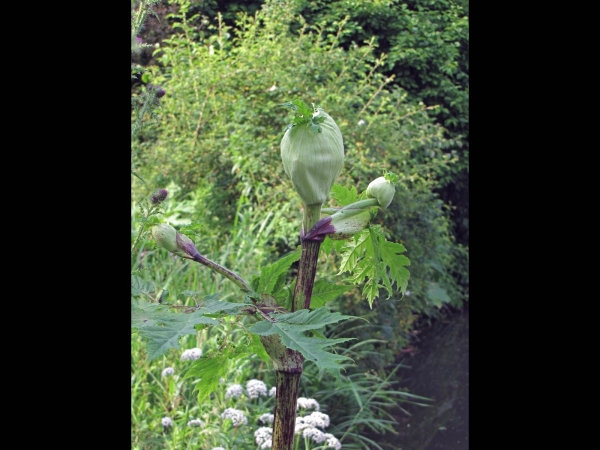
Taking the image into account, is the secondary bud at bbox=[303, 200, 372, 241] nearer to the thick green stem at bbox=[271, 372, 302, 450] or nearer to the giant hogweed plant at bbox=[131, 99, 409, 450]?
the giant hogweed plant at bbox=[131, 99, 409, 450]

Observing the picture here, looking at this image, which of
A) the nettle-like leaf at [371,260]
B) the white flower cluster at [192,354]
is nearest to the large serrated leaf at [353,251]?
the nettle-like leaf at [371,260]

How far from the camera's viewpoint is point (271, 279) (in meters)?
0.48

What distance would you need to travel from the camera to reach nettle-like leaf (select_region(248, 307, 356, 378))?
0.38 m

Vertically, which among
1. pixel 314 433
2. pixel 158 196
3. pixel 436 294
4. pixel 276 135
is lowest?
pixel 436 294

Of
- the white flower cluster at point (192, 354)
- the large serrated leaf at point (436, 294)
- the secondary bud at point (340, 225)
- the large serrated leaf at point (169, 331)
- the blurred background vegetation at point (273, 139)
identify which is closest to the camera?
the large serrated leaf at point (169, 331)

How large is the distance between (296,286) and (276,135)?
2160 millimetres

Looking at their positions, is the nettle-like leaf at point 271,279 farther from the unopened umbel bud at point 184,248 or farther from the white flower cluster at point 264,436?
the white flower cluster at point 264,436

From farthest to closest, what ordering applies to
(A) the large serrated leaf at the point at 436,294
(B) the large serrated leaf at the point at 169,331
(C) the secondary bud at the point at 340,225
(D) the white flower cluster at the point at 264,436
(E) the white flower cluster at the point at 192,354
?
1. (A) the large serrated leaf at the point at 436,294
2. (E) the white flower cluster at the point at 192,354
3. (D) the white flower cluster at the point at 264,436
4. (C) the secondary bud at the point at 340,225
5. (B) the large serrated leaf at the point at 169,331

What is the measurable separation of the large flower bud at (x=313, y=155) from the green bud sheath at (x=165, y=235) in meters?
0.10

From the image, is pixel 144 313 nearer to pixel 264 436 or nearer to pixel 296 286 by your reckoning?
pixel 296 286

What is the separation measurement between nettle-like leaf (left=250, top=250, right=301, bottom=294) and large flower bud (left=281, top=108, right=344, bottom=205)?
7cm

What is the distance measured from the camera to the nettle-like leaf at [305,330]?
384mm

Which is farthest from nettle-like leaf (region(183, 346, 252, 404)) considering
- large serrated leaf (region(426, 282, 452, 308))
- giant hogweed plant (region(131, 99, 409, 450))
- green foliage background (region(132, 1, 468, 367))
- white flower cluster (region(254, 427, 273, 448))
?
large serrated leaf (region(426, 282, 452, 308))

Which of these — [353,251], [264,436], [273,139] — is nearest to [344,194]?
[353,251]
